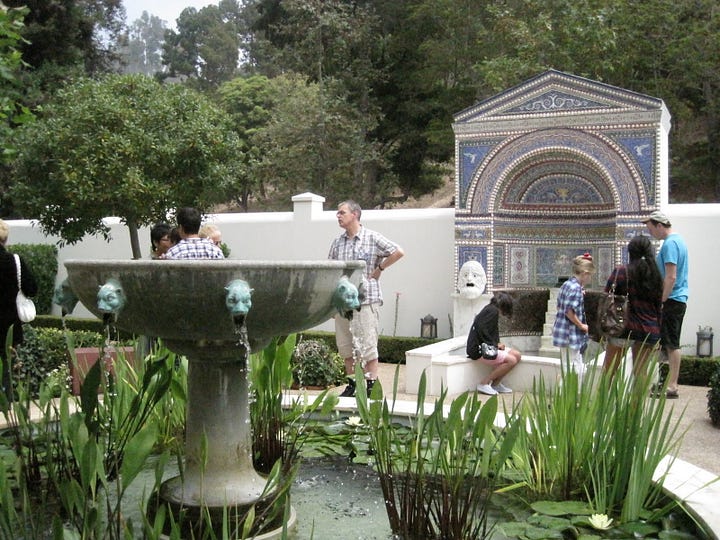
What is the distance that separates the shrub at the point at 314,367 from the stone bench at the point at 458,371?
719 mm

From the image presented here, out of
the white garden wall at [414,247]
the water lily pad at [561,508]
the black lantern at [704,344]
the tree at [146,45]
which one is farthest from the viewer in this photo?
the tree at [146,45]

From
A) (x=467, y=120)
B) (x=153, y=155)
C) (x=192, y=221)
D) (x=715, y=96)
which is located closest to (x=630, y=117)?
(x=467, y=120)

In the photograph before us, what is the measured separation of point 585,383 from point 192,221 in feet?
7.37

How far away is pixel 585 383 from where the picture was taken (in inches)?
137

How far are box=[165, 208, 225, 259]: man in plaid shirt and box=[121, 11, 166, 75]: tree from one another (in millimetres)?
87389

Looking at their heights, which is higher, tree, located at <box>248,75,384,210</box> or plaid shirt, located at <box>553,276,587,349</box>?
tree, located at <box>248,75,384,210</box>

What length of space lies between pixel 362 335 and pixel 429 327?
5.37 meters

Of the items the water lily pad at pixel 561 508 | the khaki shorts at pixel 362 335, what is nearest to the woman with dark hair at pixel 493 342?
the khaki shorts at pixel 362 335

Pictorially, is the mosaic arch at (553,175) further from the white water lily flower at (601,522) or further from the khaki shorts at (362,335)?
the white water lily flower at (601,522)

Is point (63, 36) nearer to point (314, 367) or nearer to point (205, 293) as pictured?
point (314, 367)

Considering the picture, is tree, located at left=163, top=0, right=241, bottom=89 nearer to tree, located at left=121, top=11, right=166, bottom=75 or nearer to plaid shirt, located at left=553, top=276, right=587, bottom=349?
tree, located at left=121, top=11, right=166, bottom=75

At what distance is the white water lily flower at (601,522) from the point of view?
319cm

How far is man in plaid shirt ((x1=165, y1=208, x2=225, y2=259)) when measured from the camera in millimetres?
4324

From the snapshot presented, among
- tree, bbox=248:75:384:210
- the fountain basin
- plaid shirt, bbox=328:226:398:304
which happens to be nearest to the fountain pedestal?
the fountain basin
